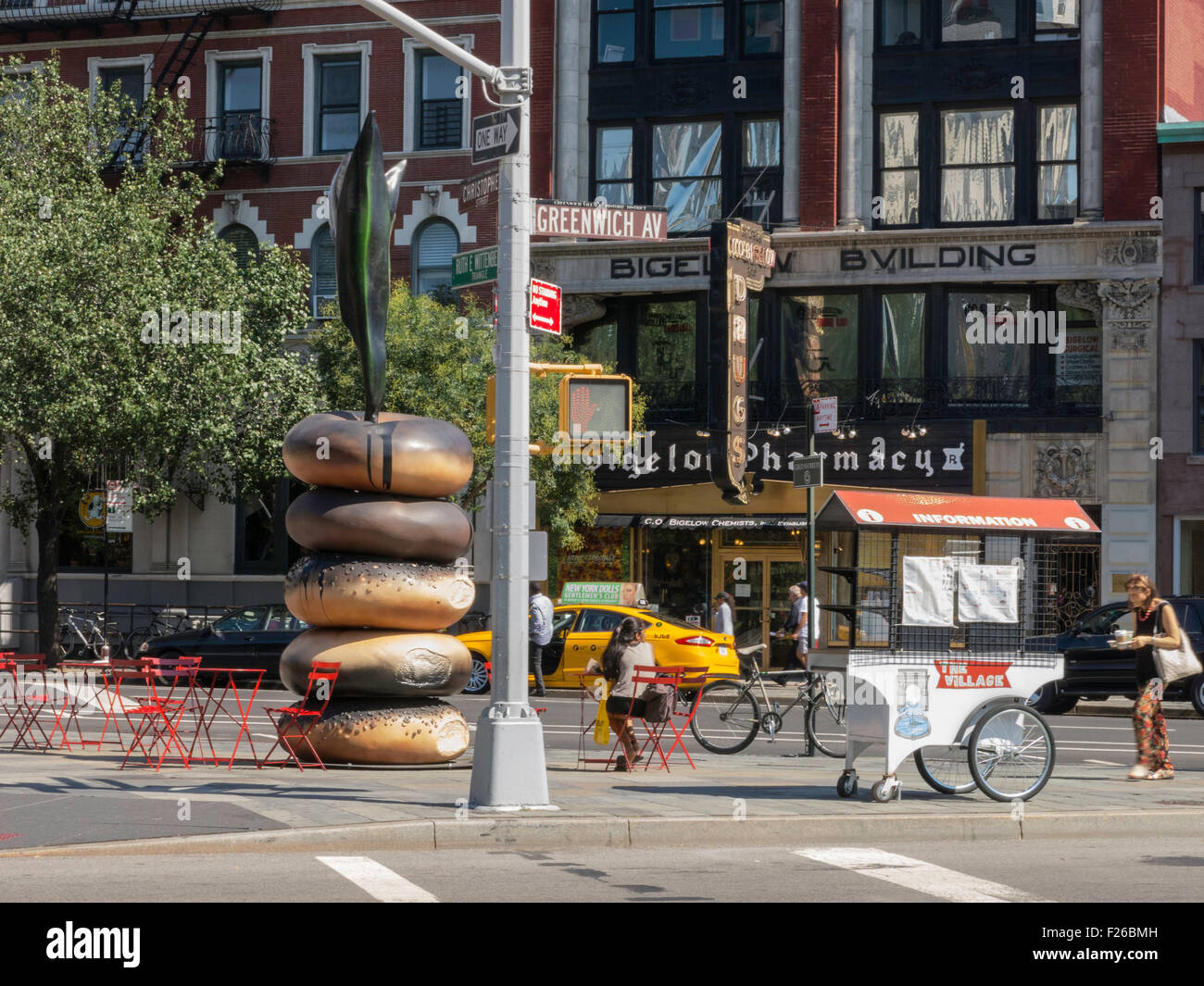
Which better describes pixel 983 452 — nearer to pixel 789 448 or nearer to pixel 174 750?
pixel 789 448

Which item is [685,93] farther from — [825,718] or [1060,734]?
[825,718]

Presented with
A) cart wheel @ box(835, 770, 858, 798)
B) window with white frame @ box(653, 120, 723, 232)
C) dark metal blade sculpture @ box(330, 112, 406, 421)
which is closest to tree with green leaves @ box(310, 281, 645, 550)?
window with white frame @ box(653, 120, 723, 232)

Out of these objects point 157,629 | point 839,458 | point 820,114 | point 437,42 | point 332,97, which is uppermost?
point 332,97

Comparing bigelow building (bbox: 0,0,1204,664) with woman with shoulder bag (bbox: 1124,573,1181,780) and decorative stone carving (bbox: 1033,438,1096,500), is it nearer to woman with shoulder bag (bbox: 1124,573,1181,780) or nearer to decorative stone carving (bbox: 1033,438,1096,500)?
decorative stone carving (bbox: 1033,438,1096,500)

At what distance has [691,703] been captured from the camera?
22438mm

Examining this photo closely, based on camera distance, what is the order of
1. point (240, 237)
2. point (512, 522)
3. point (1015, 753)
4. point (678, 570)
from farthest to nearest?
point (240, 237) < point (678, 570) < point (1015, 753) < point (512, 522)

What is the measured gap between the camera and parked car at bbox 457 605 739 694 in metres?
24.8

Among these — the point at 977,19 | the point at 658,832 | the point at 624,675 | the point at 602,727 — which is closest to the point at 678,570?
the point at 977,19

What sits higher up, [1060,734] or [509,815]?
[509,815]

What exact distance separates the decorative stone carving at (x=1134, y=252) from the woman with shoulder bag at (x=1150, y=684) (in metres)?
17.8

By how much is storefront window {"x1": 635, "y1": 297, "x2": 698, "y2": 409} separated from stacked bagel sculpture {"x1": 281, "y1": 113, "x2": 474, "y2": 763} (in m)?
18.2

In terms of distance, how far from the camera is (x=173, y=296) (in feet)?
97.0

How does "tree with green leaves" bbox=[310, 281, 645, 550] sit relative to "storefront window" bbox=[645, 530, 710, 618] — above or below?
above
